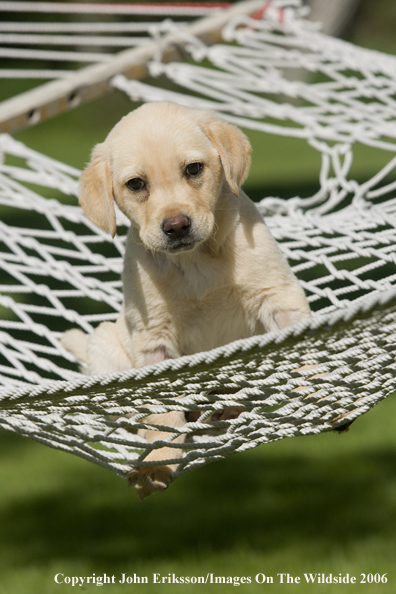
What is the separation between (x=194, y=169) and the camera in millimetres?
2404

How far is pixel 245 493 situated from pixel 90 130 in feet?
38.7

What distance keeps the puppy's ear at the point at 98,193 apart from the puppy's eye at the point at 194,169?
27 cm

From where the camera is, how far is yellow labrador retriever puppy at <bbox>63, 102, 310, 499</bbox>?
237 centimetres

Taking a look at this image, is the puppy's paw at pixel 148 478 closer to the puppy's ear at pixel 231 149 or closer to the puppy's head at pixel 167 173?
the puppy's head at pixel 167 173

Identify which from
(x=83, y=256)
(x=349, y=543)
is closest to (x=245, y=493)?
(x=349, y=543)

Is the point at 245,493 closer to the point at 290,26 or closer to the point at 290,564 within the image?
the point at 290,564

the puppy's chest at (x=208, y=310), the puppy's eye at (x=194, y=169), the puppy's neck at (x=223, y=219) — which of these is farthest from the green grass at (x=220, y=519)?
the puppy's eye at (x=194, y=169)

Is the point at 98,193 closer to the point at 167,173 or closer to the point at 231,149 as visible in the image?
the point at 167,173

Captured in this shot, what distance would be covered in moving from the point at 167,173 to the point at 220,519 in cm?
175

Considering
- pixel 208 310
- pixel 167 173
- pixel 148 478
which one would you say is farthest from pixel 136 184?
pixel 148 478

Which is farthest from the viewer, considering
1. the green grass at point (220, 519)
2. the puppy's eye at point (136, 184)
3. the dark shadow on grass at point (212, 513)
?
the dark shadow on grass at point (212, 513)

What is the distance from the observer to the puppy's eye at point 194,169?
239 cm

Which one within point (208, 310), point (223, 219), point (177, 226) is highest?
point (223, 219)

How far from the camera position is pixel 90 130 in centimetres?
1477
